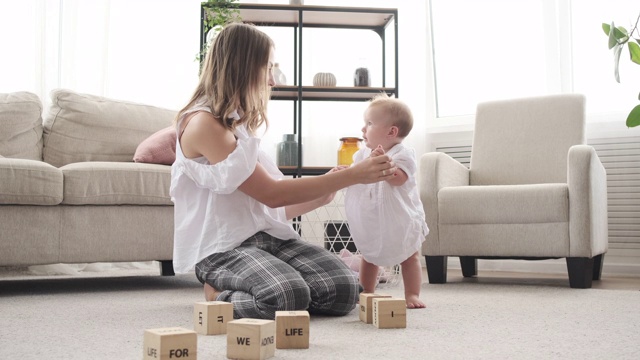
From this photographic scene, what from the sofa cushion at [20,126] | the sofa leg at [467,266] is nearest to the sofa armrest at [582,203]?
the sofa leg at [467,266]

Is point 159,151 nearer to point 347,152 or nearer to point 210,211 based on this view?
point 347,152

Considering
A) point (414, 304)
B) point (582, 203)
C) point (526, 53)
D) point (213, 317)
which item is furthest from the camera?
point (526, 53)

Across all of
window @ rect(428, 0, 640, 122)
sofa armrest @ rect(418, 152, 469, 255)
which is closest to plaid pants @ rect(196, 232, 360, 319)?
sofa armrest @ rect(418, 152, 469, 255)

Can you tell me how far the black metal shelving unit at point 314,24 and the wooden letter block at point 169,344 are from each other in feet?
7.35

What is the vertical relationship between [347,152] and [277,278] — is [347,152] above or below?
above

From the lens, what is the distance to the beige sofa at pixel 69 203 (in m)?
2.30

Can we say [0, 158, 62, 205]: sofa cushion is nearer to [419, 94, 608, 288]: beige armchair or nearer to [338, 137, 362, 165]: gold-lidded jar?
[338, 137, 362, 165]: gold-lidded jar

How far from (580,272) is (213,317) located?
1.71 m

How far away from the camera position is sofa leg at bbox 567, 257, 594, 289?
2602mm

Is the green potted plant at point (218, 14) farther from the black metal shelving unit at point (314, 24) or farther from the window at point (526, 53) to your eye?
the window at point (526, 53)

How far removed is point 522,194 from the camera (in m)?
2.68

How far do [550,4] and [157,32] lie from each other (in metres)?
2.30

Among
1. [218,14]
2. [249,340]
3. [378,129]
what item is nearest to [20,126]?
[218,14]

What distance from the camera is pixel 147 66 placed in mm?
3941
